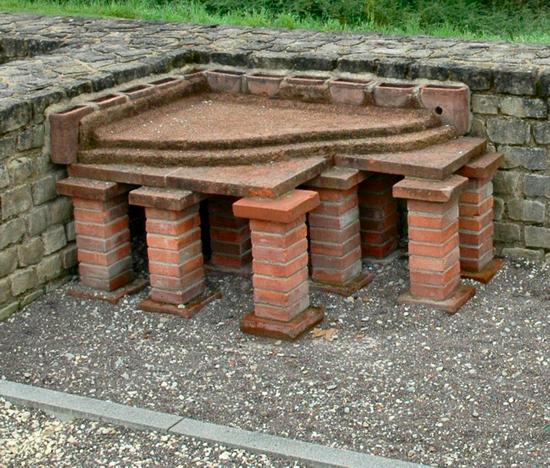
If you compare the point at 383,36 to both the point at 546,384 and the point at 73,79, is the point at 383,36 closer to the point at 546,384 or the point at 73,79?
the point at 73,79

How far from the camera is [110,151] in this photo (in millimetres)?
7676

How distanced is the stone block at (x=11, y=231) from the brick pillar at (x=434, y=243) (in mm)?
2232

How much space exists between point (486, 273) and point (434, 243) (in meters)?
0.70

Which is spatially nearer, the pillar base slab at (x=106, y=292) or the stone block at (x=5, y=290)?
the stone block at (x=5, y=290)

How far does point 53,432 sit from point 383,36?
14.2 ft

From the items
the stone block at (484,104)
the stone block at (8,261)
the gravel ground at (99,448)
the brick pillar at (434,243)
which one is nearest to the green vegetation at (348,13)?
the stone block at (484,104)

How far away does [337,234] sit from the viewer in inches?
298

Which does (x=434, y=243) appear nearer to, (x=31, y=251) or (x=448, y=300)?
(x=448, y=300)

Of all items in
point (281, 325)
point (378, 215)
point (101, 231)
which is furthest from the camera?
point (378, 215)

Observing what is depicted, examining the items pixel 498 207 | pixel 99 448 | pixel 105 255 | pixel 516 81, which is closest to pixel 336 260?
pixel 498 207

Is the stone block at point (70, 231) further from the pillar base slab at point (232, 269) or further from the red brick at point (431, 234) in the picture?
the red brick at point (431, 234)

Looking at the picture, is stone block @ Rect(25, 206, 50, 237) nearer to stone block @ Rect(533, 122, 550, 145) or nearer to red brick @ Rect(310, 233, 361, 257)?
red brick @ Rect(310, 233, 361, 257)

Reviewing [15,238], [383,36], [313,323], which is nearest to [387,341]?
[313,323]

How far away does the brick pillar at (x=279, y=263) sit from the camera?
7004 millimetres
